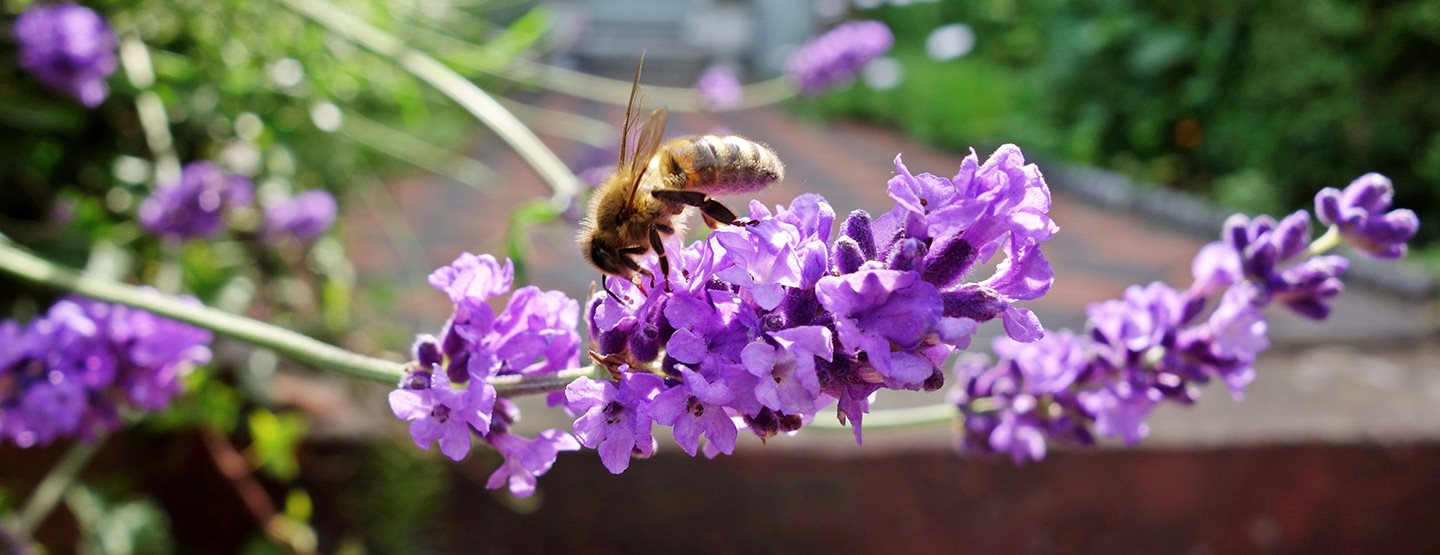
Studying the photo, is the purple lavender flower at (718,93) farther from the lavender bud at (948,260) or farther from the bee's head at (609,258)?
the lavender bud at (948,260)

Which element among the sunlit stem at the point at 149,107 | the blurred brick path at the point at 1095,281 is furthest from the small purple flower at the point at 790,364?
the sunlit stem at the point at 149,107

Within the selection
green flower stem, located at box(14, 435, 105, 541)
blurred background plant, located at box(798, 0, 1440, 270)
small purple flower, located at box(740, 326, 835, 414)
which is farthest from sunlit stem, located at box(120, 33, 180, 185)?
blurred background plant, located at box(798, 0, 1440, 270)

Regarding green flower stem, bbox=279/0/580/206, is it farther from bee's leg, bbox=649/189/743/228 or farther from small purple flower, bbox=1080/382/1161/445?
small purple flower, bbox=1080/382/1161/445

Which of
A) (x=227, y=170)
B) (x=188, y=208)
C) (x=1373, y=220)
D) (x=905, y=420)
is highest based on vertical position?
(x=1373, y=220)

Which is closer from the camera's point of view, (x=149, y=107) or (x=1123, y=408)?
(x=1123, y=408)

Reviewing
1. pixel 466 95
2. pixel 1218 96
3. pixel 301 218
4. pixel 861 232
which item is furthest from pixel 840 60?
pixel 1218 96

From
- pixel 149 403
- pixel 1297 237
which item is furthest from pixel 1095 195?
pixel 149 403

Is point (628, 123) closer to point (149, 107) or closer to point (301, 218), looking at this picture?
point (301, 218)

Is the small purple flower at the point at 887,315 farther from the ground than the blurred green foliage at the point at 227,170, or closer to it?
farther from the ground

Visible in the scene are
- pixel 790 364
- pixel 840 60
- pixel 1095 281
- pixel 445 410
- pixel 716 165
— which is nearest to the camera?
pixel 790 364
